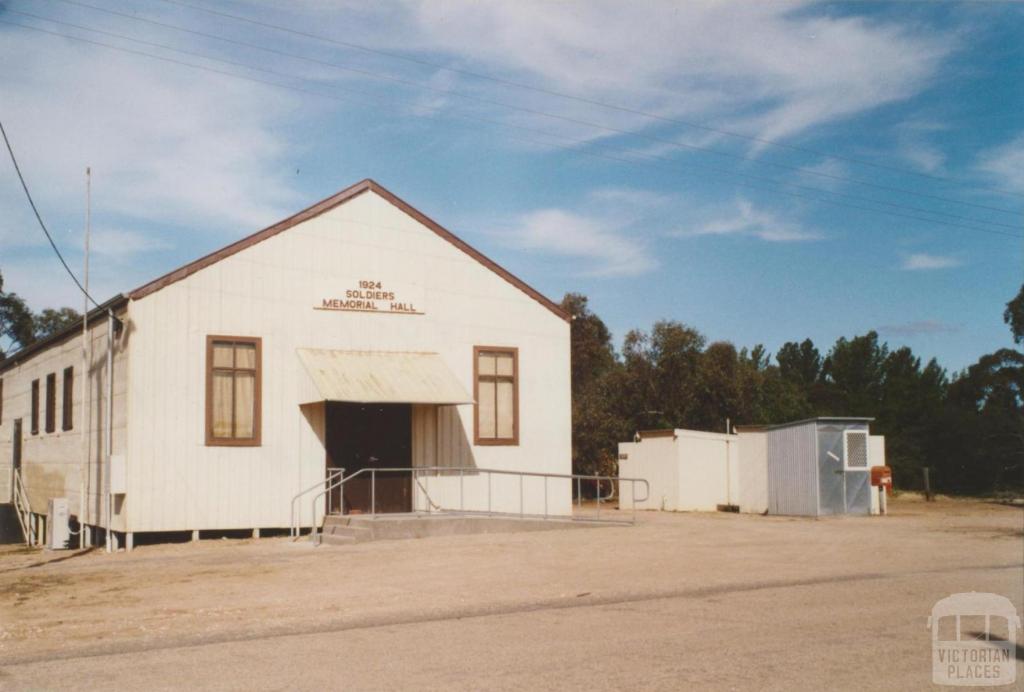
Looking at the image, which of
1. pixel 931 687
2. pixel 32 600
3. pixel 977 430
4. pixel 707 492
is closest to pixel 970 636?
pixel 931 687

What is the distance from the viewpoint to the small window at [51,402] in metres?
24.4

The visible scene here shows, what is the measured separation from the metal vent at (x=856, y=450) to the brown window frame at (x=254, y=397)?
14.4 meters

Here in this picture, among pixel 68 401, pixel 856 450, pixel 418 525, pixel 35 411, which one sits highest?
pixel 68 401

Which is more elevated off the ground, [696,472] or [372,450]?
[372,450]

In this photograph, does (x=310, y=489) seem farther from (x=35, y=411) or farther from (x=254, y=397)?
(x=35, y=411)

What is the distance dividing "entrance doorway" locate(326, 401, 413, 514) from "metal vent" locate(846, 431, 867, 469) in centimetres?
1129

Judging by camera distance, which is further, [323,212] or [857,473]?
[857,473]

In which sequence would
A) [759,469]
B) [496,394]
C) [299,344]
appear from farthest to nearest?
[759,469] < [496,394] < [299,344]

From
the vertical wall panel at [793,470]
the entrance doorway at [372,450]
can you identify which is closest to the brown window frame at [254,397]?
the entrance doorway at [372,450]

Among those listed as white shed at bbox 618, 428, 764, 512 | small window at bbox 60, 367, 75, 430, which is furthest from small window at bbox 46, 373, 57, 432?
white shed at bbox 618, 428, 764, 512

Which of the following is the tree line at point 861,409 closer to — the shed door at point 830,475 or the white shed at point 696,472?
the white shed at point 696,472

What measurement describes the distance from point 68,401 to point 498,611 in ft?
51.1

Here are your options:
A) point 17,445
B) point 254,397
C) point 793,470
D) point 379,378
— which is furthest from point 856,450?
point 17,445

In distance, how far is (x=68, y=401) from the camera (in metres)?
23.0
